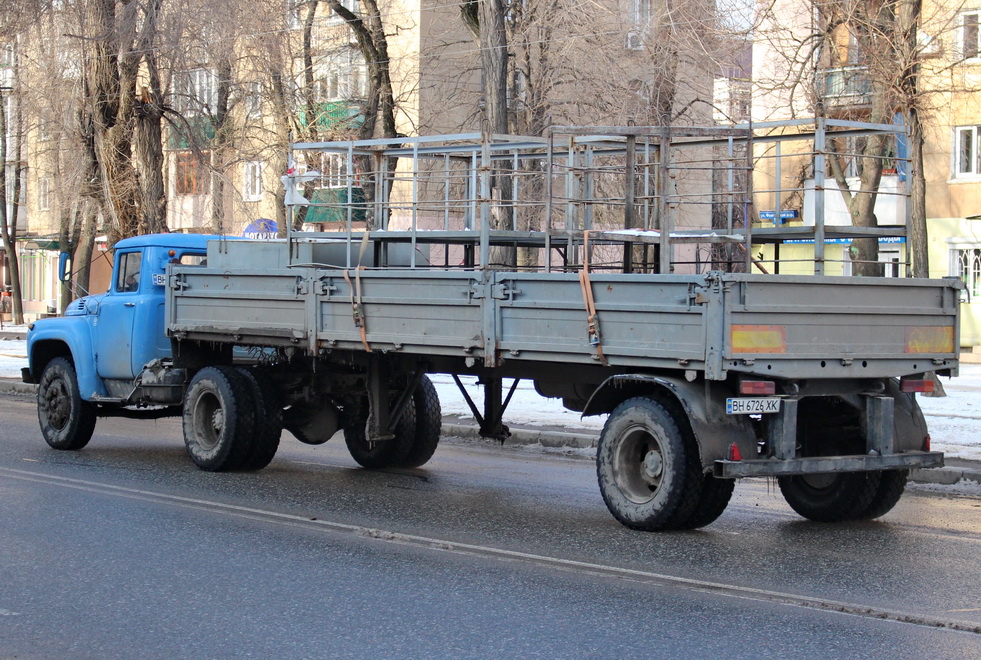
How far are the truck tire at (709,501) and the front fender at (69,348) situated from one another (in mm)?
6977

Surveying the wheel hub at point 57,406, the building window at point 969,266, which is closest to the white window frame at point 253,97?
the wheel hub at point 57,406

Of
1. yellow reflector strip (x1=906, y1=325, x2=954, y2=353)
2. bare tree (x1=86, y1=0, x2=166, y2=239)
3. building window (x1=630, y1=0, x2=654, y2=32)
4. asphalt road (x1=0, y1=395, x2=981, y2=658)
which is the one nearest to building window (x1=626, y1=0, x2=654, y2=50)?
building window (x1=630, y1=0, x2=654, y2=32)

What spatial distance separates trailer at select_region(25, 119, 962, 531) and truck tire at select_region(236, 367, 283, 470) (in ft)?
0.06

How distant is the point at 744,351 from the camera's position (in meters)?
8.04

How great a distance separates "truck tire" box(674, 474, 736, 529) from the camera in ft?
28.1

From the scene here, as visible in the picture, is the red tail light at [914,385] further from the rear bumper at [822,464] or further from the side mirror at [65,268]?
the side mirror at [65,268]

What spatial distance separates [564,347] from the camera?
8.87m

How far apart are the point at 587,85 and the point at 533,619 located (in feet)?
65.2

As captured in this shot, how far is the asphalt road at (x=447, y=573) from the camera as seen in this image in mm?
5949

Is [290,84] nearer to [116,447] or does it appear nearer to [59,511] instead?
[116,447]

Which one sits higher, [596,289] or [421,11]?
[421,11]

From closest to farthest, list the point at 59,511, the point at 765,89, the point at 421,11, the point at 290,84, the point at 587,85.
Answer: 1. the point at 59,511
2. the point at 765,89
3. the point at 587,85
4. the point at 290,84
5. the point at 421,11

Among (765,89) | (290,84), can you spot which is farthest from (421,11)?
(765,89)

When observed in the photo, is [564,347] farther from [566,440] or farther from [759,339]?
[566,440]
